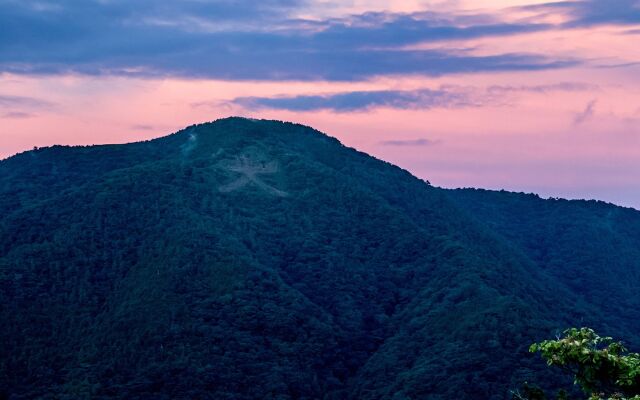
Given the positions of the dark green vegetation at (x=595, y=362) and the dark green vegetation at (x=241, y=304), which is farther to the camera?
the dark green vegetation at (x=241, y=304)

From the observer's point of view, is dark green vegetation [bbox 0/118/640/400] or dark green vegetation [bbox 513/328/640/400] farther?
dark green vegetation [bbox 0/118/640/400]

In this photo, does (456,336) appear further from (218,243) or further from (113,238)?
(113,238)

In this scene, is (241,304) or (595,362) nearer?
(595,362)

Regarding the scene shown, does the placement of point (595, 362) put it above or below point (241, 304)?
above

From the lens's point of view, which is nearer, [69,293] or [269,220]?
[69,293]

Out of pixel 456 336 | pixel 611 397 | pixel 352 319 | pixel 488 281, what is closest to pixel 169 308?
pixel 352 319
